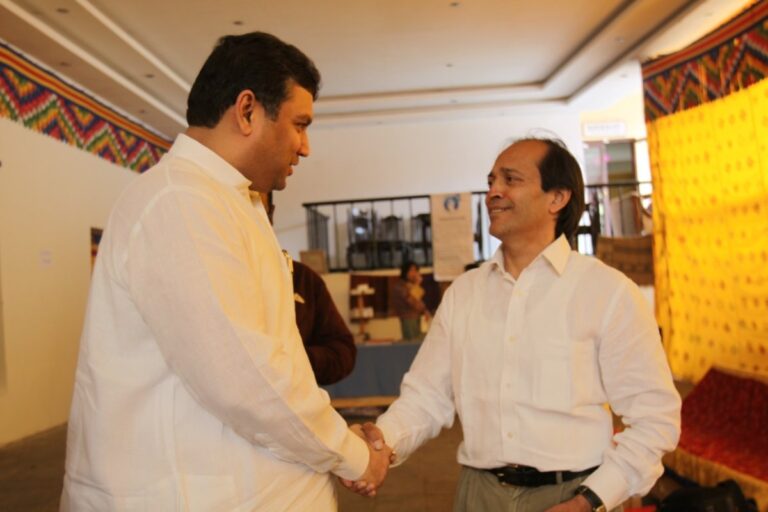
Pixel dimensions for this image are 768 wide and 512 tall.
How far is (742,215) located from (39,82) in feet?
22.6

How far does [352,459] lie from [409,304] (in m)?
6.95

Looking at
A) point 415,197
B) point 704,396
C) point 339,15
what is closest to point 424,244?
point 415,197

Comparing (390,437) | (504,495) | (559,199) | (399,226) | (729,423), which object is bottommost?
(729,423)

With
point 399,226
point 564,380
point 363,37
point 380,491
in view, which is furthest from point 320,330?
point 399,226

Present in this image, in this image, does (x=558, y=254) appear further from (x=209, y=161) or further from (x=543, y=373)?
(x=209, y=161)

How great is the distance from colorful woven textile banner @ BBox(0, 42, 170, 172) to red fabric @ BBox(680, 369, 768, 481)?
20.7 feet

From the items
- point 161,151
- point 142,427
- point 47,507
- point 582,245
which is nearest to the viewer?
point 142,427

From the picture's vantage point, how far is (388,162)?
13.9 m

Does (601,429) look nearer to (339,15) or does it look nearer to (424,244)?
(339,15)

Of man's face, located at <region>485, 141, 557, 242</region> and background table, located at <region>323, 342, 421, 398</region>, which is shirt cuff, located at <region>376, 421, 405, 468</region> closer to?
man's face, located at <region>485, 141, 557, 242</region>

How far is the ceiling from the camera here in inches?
294

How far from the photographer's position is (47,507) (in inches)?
185

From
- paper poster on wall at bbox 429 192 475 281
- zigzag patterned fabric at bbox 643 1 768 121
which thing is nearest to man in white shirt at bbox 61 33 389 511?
zigzag patterned fabric at bbox 643 1 768 121

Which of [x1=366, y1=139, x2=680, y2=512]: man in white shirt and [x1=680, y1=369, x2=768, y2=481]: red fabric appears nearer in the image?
[x1=366, y1=139, x2=680, y2=512]: man in white shirt
